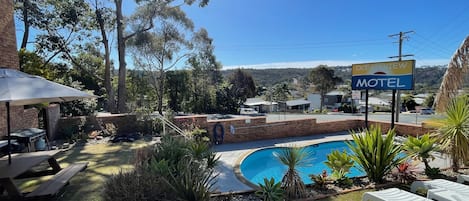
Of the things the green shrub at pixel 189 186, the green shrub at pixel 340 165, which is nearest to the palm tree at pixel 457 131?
the green shrub at pixel 340 165

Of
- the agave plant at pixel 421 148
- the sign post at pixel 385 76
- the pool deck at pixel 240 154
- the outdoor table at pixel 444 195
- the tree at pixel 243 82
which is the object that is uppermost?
the tree at pixel 243 82

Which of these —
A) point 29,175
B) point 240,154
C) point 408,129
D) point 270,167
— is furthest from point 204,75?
point 29,175

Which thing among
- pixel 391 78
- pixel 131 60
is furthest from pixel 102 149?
pixel 131 60

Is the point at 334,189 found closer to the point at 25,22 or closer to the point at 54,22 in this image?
the point at 54,22

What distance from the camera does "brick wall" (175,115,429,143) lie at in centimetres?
996

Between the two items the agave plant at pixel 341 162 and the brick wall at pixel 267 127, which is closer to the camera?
the agave plant at pixel 341 162

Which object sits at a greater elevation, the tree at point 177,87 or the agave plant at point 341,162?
the tree at point 177,87

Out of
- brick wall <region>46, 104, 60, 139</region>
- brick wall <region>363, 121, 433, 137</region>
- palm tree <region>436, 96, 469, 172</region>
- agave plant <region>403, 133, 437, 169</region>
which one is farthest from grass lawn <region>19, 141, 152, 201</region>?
brick wall <region>363, 121, 433, 137</region>

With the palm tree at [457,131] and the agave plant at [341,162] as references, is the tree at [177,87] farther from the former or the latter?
the palm tree at [457,131]

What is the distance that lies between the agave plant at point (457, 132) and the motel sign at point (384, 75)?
3562 millimetres

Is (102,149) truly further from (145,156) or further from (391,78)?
(391,78)

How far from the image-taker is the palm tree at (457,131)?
527cm

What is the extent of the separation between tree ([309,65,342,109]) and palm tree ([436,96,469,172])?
158 feet

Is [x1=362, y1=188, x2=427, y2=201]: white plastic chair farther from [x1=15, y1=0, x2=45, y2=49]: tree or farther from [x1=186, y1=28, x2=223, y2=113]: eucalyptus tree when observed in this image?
[x1=186, y1=28, x2=223, y2=113]: eucalyptus tree
